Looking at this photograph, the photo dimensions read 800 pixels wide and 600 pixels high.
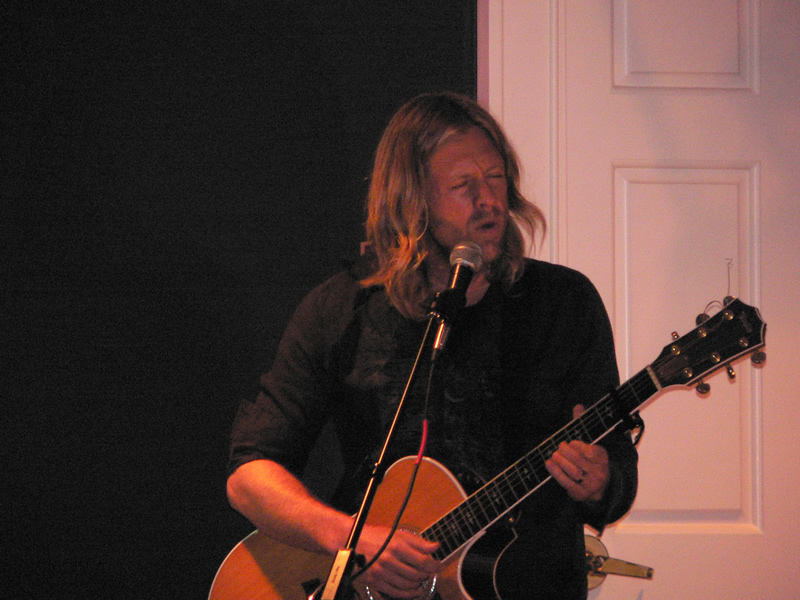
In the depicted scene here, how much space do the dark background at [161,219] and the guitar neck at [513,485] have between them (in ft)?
2.95

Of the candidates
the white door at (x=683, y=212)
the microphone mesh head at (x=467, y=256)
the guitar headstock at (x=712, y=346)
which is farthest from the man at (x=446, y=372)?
the microphone mesh head at (x=467, y=256)

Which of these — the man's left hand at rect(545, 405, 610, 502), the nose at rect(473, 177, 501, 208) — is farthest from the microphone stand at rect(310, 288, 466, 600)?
the nose at rect(473, 177, 501, 208)

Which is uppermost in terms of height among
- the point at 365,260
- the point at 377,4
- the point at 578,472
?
the point at 377,4

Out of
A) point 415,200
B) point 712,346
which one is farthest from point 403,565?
point 415,200

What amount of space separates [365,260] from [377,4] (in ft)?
2.91

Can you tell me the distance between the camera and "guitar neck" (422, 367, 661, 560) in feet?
4.97

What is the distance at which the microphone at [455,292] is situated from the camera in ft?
3.79

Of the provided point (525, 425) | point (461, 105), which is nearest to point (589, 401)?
point (525, 425)

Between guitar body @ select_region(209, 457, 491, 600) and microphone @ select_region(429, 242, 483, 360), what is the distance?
21.6 inches

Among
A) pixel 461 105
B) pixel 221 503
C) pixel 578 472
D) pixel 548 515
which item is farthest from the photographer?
pixel 221 503

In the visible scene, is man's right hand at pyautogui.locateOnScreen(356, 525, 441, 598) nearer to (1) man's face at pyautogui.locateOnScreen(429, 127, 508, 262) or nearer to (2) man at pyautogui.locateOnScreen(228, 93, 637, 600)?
(2) man at pyautogui.locateOnScreen(228, 93, 637, 600)

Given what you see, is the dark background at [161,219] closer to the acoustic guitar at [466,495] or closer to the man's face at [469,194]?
the man's face at [469,194]

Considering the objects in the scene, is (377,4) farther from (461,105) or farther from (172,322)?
(172,322)

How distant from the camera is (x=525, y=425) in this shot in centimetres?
170
